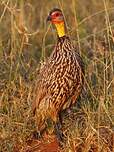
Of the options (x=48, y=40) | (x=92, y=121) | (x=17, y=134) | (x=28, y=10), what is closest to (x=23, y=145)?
(x=17, y=134)

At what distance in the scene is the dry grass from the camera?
432cm

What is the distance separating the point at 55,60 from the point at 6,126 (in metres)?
0.57

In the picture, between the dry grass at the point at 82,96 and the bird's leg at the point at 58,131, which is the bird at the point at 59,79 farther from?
the dry grass at the point at 82,96

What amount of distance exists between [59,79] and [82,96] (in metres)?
0.42

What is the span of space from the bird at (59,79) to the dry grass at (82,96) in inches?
3.9

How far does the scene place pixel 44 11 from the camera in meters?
7.33

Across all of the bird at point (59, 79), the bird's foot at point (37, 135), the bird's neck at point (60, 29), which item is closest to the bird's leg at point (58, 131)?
the bird at point (59, 79)

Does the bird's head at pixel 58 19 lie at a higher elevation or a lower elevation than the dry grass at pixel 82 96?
higher

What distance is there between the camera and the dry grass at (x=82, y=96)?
4.32 meters

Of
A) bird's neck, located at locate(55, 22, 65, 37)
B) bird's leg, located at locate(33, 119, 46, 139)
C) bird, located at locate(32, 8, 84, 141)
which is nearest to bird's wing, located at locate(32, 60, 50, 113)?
bird, located at locate(32, 8, 84, 141)

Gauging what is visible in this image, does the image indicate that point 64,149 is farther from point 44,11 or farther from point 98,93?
point 44,11

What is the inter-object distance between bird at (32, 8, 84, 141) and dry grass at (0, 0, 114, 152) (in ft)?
0.33

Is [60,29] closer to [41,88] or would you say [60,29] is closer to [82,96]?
[41,88]

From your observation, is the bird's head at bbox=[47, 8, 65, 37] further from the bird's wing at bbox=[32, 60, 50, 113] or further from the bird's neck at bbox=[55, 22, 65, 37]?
the bird's wing at bbox=[32, 60, 50, 113]
